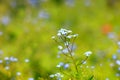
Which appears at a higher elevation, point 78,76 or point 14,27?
point 14,27

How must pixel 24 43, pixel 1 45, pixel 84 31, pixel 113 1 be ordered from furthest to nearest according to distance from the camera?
pixel 113 1 < pixel 84 31 < pixel 1 45 < pixel 24 43

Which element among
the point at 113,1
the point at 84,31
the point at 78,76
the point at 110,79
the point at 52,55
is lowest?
the point at 78,76

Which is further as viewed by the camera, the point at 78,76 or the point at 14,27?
the point at 14,27

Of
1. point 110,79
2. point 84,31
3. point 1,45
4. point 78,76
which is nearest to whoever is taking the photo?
point 78,76

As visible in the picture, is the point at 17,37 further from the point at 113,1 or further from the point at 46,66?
the point at 113,1

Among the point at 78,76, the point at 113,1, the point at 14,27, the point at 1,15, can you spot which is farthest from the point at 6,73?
the point at 113,1

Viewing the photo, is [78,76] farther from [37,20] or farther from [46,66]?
[37,20]
